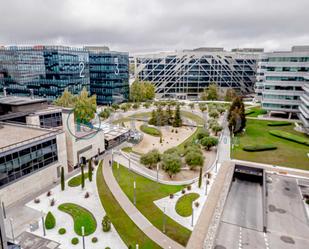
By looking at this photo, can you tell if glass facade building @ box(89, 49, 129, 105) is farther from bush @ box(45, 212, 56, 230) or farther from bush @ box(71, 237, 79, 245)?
bush @ box(71, 237, 79, 245)

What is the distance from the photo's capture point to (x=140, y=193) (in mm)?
33312

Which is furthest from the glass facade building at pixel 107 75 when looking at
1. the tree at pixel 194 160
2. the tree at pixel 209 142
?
the tree at pixel 194 160

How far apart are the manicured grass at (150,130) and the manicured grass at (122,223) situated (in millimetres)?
29299

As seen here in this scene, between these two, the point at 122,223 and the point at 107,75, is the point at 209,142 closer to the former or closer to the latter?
the point at 122,223

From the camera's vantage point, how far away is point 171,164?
121 ft

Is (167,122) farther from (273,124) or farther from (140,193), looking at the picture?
(140,193)

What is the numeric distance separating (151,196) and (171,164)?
6.47m

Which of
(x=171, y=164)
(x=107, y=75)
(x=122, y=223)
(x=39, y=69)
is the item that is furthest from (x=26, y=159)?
(x=107, y=75)

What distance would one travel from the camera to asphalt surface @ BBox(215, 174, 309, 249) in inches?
983

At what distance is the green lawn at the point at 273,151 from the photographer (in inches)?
1807

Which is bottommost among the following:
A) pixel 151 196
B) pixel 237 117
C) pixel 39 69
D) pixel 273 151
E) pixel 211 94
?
pixel 151 196

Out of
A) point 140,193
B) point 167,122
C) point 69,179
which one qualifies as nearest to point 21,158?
point 69,179

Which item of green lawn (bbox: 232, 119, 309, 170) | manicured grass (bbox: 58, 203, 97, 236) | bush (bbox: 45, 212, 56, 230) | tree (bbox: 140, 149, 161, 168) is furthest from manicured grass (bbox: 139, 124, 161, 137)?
bush (bbox: 45, 212, 56, 230)

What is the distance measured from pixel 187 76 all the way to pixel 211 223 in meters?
110
